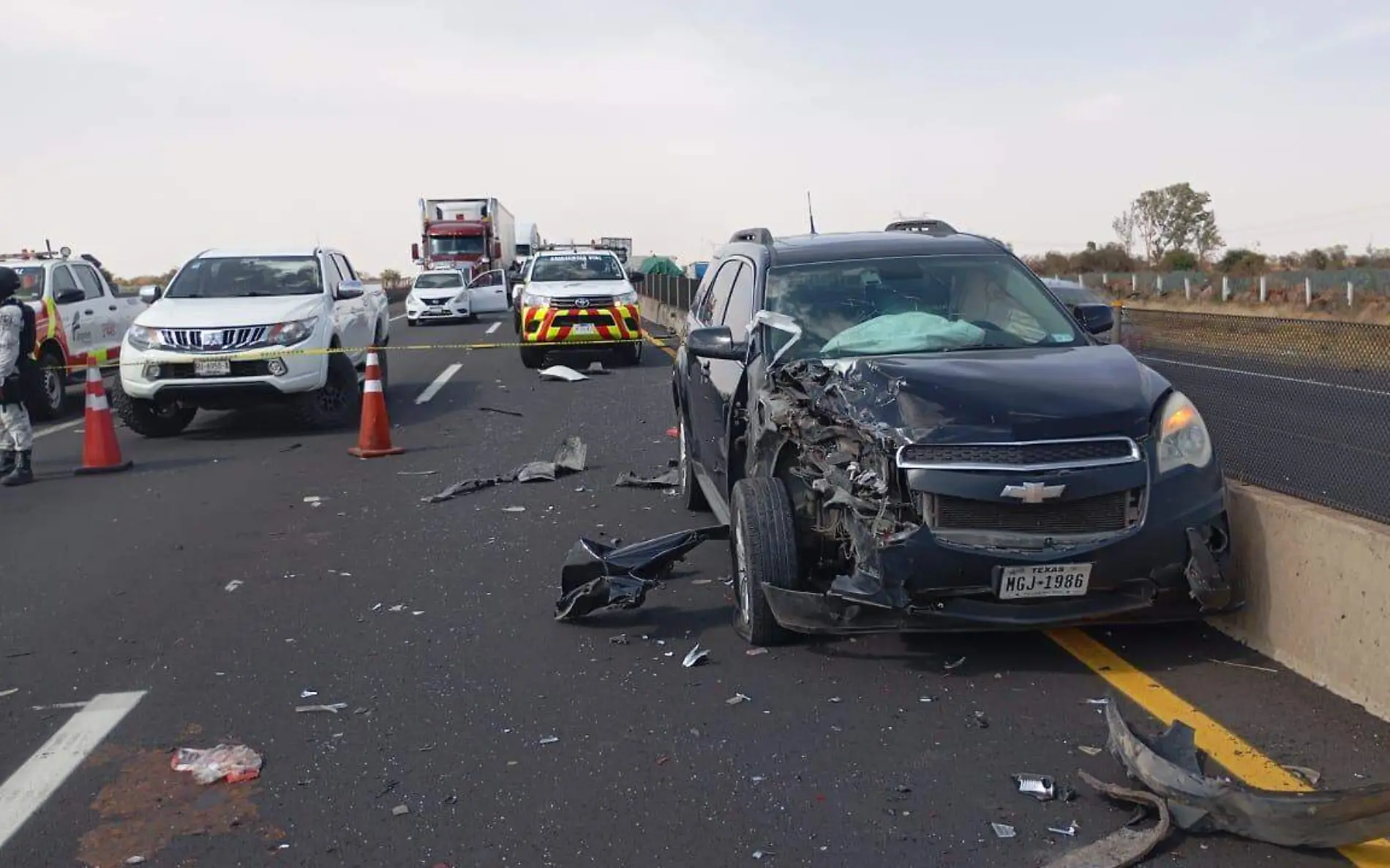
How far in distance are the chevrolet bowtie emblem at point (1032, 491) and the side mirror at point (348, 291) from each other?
11.3 m

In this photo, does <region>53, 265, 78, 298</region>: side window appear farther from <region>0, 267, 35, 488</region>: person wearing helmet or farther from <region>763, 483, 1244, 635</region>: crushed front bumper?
<region>763, 483, 1244, 635</region>: crushed front bumper

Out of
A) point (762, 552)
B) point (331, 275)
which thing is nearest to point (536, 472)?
point (762, 552)

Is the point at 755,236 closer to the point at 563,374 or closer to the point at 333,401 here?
the point at 333,401

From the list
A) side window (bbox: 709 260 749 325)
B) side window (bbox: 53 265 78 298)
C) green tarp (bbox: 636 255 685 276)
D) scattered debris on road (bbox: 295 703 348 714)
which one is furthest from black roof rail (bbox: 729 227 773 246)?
green tarp (bbox: 636 255 685 276)

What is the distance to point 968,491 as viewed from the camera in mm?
5031

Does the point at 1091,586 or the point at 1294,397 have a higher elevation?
the point at 1294,397

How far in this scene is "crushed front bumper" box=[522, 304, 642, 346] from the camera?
21016mm

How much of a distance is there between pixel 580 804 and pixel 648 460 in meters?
7.39

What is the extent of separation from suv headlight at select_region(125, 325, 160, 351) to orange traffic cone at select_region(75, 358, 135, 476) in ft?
4.70

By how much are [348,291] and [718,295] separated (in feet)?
26.4

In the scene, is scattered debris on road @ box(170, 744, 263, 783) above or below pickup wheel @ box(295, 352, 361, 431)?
below

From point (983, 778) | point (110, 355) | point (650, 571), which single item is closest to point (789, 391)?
point (650, 571)

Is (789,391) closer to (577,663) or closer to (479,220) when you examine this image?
(577,663)

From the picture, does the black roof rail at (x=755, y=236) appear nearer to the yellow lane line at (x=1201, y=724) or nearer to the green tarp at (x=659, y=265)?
the yellow lane line at (x=1201, y=724)
